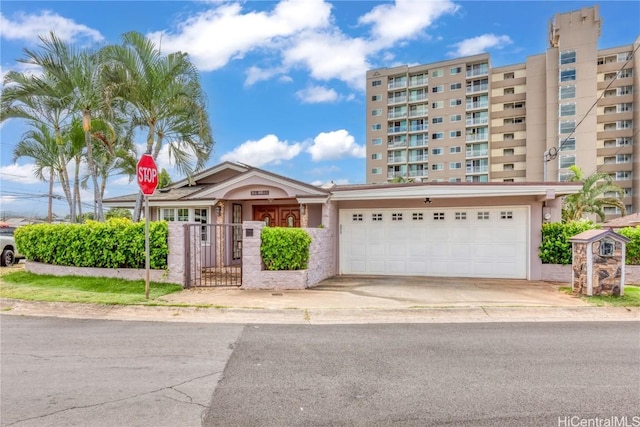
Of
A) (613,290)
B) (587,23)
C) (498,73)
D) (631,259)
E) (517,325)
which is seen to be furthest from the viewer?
(498,73)

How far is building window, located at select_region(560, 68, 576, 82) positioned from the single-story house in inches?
2013

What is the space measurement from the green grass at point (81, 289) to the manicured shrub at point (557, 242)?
11161mm

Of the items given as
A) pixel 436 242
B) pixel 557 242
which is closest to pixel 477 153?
pixel 557 242

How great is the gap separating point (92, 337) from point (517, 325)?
24.4ft

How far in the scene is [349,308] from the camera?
301 inches

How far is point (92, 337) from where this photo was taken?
603 cm

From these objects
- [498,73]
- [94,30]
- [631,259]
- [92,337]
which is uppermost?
[498,73]

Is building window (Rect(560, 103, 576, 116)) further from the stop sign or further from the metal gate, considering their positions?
the stop sign

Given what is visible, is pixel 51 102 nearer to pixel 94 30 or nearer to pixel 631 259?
pixel 94 30

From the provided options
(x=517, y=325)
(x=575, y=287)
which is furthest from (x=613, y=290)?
(x=517, y=325)

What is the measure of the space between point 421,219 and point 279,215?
18.6 feet

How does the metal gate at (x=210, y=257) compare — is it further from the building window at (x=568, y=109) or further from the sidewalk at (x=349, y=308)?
the building window at (x=568, y=109)

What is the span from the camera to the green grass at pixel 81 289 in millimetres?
8297

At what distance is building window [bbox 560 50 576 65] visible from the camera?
2019 inches
